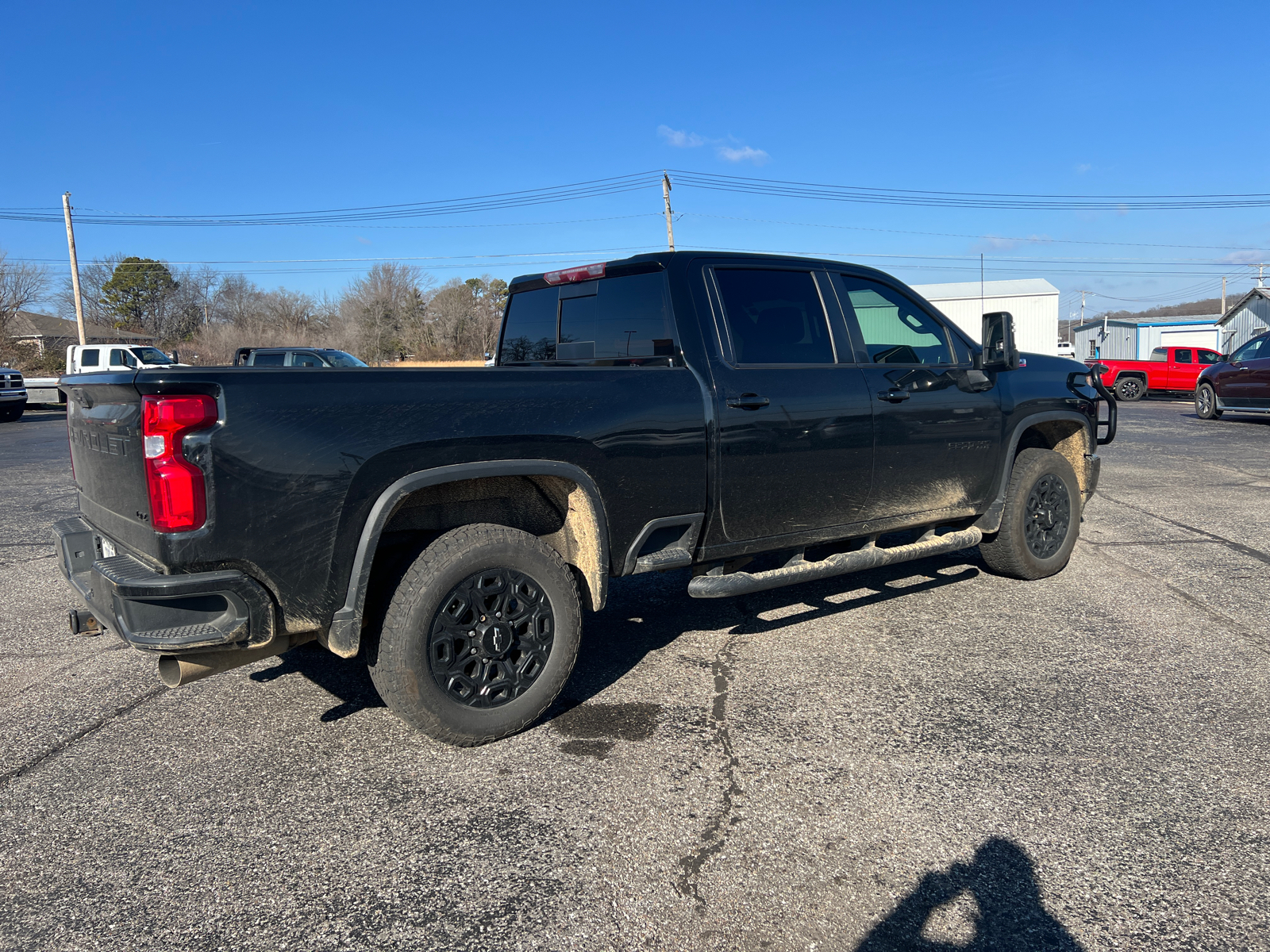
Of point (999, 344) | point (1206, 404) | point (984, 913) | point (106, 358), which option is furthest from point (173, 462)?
point (106, 358)

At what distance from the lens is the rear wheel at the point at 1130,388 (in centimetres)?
2656

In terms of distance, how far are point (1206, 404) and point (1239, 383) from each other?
3.85 ft

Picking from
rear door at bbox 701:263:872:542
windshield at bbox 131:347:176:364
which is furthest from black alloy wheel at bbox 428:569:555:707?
windshield at bbox 131:347:176:364

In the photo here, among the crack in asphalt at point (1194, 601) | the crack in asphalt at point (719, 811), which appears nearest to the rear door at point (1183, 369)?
the crack in asphalt at point (1194, 601)

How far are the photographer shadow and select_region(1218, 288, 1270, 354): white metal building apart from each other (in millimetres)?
46062

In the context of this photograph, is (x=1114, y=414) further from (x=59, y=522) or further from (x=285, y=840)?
(x=59, y=522)

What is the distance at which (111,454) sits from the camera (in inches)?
127

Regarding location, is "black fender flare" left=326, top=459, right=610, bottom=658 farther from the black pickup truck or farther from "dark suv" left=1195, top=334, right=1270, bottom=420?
"dark suv" left=1195, top=334, right=1270, bottom=420

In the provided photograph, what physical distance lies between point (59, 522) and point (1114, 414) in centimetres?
630

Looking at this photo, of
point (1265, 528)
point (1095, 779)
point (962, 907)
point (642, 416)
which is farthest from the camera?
point (1265, 528)

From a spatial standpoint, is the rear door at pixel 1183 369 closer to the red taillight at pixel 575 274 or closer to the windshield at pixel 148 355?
the red taillight at pixel 575 274

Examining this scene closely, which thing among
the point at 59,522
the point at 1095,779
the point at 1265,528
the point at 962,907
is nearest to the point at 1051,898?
the point at 962,907

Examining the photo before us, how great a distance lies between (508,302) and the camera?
545cm

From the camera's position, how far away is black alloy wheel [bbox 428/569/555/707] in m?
3.42
